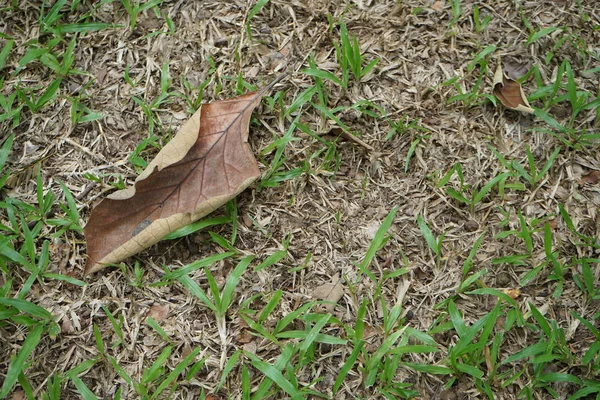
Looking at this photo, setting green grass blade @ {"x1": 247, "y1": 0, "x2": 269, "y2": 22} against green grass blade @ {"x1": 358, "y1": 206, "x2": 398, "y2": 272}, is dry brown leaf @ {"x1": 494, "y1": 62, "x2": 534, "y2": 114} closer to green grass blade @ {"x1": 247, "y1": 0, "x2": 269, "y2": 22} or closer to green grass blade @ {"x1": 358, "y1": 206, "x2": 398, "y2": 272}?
green grass blade @ {"x1": 358, "y1": 206, "x2": 398, "y2": 272}

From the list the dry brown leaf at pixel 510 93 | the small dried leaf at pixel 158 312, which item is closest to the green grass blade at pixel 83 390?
the small dried leaf at pixel 158 312

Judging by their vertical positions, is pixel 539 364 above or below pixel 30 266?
below

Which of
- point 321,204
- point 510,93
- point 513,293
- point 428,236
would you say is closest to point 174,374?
point 321,204

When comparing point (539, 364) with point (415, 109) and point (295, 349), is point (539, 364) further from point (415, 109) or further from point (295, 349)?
point (415, 109)

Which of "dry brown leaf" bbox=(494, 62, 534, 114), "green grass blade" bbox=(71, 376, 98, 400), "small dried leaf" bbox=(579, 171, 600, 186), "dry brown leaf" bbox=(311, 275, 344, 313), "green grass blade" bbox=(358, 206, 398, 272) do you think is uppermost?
"dry brown leaf" bbox=(494, 62, 534, 114)

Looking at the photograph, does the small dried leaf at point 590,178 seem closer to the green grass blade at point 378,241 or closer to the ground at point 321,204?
the ground at point 321,204

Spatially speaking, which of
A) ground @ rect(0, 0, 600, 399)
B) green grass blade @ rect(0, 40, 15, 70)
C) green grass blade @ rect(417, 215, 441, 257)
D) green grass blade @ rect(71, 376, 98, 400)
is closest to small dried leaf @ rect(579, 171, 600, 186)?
ground @ rect(0, 0, 600, 399)

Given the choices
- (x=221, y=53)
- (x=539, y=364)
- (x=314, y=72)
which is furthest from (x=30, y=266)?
(x=539, y=364)
